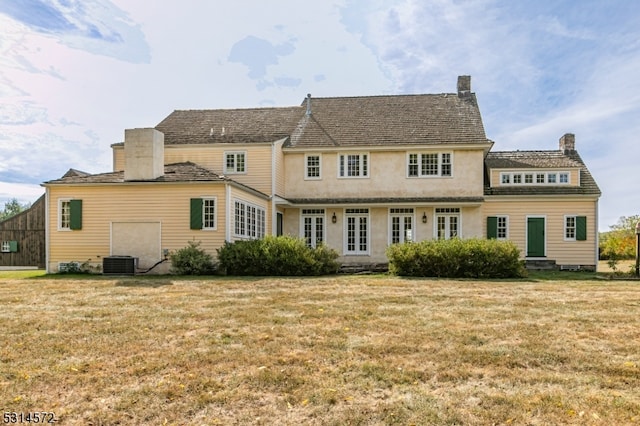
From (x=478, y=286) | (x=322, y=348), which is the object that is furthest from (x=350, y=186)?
(x=322, y=348)

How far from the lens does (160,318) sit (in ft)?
26.7

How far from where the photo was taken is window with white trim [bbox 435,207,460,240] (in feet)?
72.8

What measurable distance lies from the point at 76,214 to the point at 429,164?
15207 millimetres

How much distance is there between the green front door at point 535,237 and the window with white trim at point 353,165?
7.96m

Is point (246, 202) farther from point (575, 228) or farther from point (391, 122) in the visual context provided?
point (575, 228)

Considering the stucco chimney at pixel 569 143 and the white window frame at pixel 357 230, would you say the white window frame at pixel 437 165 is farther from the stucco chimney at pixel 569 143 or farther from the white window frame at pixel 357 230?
the stucco chimney at pixel 569 143

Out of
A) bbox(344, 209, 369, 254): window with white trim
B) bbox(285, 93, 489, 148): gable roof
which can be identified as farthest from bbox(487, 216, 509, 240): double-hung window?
bbox(344, 209, 369, 254): window with white trim

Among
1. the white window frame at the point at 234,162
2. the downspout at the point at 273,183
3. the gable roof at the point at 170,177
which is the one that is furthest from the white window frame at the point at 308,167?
the gable roof at the point at 170,177

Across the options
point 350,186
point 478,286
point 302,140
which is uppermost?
point 302,140

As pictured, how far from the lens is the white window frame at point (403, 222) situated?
22.3 meters

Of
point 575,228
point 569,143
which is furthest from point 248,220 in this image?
point 569,143

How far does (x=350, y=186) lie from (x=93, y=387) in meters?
18.6

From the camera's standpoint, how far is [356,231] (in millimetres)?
22594

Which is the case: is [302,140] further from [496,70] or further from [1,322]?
[1,322]
